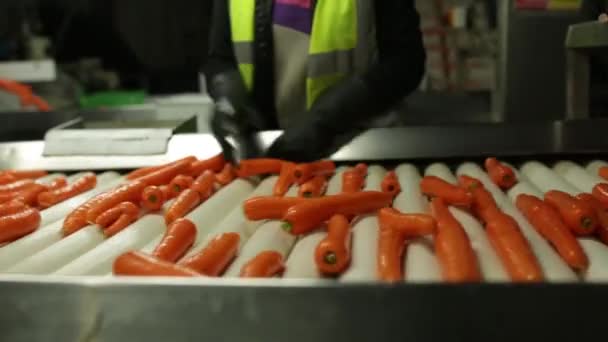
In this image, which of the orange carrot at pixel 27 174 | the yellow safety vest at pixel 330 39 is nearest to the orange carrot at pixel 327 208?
the yellow safety vest at pixel 330 39

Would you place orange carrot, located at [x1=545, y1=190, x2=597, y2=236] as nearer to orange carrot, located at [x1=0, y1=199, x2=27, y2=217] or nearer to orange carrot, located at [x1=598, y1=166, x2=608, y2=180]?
orange carrot, located at [x1=598, y1=166, x2=608, y2=180]

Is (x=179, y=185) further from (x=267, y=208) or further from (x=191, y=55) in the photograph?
(x=191, y=55)

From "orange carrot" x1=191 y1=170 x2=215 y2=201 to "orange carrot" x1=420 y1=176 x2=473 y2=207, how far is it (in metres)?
0.52

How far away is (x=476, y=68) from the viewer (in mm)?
3043

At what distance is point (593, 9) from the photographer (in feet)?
6.37

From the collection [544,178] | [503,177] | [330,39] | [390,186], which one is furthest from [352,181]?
[330,39]

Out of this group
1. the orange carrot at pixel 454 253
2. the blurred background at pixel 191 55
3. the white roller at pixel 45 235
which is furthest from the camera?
the blurred background at pixel 191 55

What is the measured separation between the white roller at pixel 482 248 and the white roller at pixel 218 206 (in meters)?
0.51

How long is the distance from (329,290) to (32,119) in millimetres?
1924

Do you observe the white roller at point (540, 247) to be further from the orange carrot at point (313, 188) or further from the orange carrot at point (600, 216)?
the orange carrot at point (313, 188)

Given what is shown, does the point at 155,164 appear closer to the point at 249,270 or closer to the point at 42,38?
the point at 249,270

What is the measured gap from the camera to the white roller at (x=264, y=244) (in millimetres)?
1161

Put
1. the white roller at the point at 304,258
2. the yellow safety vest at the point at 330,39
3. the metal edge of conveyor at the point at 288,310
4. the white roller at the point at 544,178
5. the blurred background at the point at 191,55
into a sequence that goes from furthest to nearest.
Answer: the blurred background at the point at 191,55, the yellow safety vest at the point at 330,39, the white roller at the point at 544,178, the white roller at the point at 304,258, the metal edge of conveyor at the point at 288,310

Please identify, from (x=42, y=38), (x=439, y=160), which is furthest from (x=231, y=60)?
(x=42, y=38)
